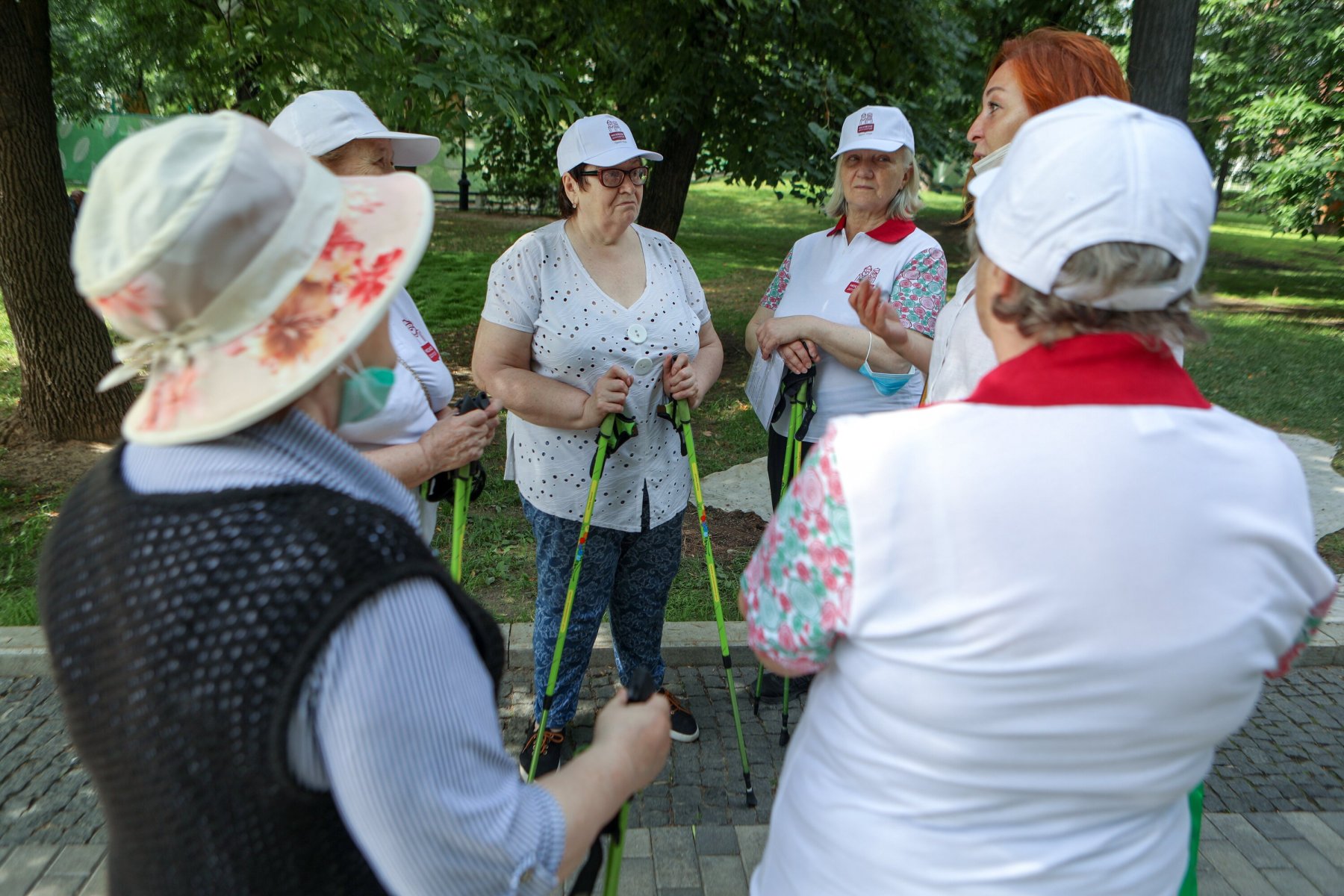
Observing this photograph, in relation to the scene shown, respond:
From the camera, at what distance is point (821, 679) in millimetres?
1488

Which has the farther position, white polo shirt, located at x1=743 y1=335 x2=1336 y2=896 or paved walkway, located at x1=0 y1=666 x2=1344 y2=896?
paved walkway, located at x1=0 y1=666 x2=1344 y2=896

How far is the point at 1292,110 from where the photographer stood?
13273 millimetres

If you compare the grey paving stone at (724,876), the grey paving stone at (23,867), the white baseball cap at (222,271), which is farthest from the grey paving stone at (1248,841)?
the grey paving stone at (23,867)

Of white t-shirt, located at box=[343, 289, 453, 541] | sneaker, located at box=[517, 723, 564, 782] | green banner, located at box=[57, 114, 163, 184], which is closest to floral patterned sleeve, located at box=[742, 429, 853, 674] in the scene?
white t-shirt, located at box=[343, 289, 453, 541]

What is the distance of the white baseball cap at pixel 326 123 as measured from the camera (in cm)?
271

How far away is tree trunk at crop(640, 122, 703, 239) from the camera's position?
8320mm

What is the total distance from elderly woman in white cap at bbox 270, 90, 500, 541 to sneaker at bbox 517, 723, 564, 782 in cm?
99

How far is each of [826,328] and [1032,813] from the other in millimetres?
2274

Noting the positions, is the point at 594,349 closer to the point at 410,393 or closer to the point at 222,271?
the point at 410,393

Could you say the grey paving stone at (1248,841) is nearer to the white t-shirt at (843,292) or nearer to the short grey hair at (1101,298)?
the white t-shirt at (843,292)

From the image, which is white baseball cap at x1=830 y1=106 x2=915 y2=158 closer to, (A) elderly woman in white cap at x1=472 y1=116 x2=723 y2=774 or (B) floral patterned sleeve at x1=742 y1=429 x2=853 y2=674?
(A) elderly woman in white cap at x1=472 y1=116 x2=723 y2=774

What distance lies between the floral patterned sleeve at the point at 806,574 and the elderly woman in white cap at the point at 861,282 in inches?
77.9

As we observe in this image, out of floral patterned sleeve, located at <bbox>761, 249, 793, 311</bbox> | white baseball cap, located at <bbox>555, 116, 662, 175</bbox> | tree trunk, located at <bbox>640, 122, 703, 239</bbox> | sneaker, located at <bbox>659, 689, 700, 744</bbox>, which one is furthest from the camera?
tree trunk, located at <bbox>640, 122, 703, 239</bbox>

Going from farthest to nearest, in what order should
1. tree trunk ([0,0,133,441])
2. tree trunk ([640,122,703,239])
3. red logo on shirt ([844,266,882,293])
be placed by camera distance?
tree trunk ([640,122,703,239])
tree trunk ([0,0,133,441])
red logo on shirt ([844,266,882,293])
